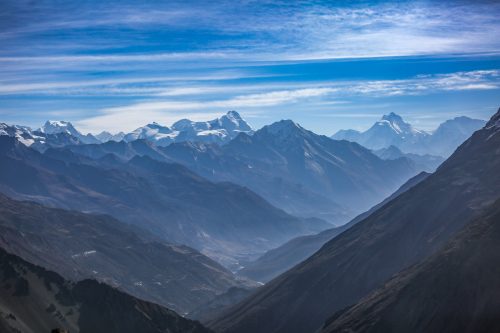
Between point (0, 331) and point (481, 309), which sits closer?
point (481, 309)

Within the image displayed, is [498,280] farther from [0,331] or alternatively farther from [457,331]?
[0,331]

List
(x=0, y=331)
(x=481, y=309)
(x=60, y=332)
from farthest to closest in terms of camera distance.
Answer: (x=0, y=331)
(x=481, y=309)
(x=60, y=332)

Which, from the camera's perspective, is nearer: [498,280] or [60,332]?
[60,332]

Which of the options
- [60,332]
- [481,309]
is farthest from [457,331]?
[60,332]

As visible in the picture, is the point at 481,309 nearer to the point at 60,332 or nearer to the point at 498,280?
the point at 498,280

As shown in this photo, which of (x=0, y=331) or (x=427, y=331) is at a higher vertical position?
(x=0, y=331)

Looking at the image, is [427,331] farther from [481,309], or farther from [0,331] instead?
[0,331]

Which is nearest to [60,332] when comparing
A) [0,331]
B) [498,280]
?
[0,331]

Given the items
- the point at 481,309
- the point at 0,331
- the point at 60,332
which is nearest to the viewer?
the point at 60,332

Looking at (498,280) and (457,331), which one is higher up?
(498,280)
